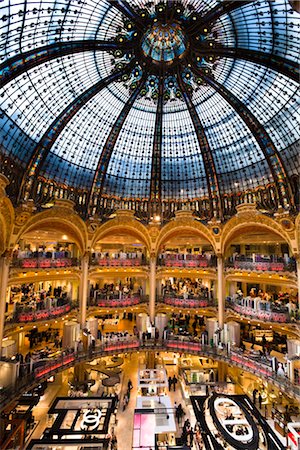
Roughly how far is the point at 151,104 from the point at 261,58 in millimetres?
11979

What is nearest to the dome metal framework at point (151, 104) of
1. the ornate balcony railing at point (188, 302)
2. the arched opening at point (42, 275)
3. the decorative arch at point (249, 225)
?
the decorative arch at point (249, 225)

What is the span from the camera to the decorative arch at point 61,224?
91.6 ft

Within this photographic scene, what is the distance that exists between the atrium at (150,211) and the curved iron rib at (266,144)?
15 cm

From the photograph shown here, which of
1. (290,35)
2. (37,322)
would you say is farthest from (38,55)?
(37,322)

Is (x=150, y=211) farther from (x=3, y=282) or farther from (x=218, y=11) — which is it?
(x=218, y=11)

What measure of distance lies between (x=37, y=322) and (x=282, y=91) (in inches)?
1241

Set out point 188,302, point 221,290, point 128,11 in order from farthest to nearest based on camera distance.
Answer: point 188,302 → point 221,290 → point 128,11

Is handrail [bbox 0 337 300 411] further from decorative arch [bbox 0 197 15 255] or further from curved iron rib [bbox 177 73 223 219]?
curved iron rib [bbox 177 73 223 219]

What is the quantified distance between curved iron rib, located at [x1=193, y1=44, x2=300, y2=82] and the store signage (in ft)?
101

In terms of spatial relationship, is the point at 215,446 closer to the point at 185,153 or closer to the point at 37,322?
the point at 37,322

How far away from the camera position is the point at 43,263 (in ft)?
95.0

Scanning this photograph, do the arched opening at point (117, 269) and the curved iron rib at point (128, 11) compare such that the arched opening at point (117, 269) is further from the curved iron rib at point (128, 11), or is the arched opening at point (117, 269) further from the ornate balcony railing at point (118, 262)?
the curved iron rib at point (128, 11)

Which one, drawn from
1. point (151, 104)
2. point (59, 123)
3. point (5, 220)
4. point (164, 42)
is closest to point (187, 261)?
point (151, 104)

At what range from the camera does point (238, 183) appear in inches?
1323
